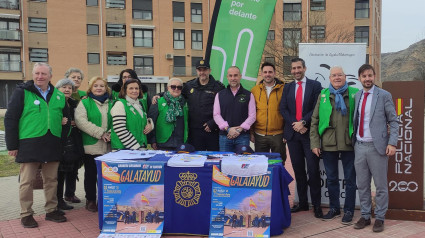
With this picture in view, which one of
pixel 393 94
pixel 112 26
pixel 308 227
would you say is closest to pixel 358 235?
pixel 308 227

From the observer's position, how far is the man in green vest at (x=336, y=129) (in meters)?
4.55

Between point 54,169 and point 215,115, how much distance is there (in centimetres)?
230

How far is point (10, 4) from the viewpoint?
33750 millimetres

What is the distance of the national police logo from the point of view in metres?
4.13

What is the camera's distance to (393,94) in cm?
475

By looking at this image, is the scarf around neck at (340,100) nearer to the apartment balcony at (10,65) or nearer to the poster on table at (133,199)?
the poster on table at (133,199)

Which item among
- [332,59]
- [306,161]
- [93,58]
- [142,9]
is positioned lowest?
[306,161]

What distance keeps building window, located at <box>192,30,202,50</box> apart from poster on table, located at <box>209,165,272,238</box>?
113ft

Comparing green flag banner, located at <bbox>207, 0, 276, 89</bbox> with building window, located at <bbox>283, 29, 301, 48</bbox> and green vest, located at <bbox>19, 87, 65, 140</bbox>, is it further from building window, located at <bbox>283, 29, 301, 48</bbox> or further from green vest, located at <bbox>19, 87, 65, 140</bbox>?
building window, located at <bbox>283, 29, 301, 48</bbox>

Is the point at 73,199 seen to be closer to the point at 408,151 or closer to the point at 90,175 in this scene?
the point at 90,175

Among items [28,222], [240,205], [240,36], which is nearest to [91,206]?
[28,222]

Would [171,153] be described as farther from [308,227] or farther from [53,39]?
[53,39]

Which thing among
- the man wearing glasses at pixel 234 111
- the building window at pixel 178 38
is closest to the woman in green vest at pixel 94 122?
the man wearing glasses at pixel 234 111

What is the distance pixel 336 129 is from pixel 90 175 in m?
3.47
